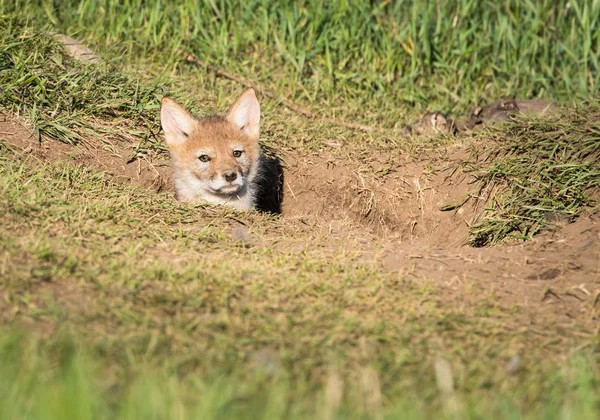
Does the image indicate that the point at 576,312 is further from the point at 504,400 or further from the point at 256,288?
the point at 256,288

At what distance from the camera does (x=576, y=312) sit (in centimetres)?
366

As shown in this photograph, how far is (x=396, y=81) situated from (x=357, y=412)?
5.51 metres

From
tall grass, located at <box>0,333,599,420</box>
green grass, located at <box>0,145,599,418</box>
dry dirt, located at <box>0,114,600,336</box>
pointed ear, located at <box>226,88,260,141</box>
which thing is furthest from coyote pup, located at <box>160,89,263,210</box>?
tall grass, located at <box>0,333,599,420</box>

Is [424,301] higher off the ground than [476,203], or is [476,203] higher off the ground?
[424,301]

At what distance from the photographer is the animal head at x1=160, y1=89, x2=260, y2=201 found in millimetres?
5320

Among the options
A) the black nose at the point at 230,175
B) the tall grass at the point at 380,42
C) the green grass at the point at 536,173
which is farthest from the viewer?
the tall grass at the point at 380,42

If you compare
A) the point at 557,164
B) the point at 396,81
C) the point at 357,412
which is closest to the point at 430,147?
the point at 557,164

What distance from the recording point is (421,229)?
5.70m

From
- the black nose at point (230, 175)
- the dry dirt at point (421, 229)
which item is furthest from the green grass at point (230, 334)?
the black nose at point (230, 175)

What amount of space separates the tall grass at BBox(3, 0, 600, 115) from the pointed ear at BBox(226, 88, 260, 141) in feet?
5.32

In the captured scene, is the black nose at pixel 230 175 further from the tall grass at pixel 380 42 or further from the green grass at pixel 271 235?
the tall grass at pixel 380 42

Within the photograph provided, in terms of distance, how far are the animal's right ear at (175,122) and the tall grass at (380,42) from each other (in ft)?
6.47

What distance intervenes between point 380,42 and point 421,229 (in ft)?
9.14

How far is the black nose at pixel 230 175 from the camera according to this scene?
5.24 metres
